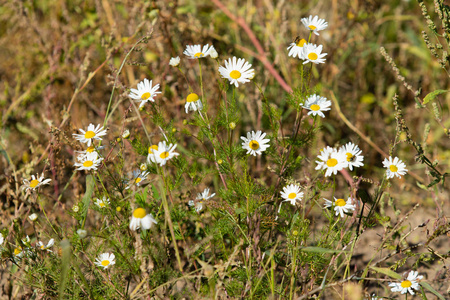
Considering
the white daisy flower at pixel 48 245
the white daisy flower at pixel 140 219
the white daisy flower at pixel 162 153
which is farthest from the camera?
the white daisy flower at pixel 48 245

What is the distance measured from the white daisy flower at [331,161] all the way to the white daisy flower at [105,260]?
0.75 metres

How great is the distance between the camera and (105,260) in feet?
Answer: 4.55

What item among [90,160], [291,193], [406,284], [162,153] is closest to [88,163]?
[90,160]

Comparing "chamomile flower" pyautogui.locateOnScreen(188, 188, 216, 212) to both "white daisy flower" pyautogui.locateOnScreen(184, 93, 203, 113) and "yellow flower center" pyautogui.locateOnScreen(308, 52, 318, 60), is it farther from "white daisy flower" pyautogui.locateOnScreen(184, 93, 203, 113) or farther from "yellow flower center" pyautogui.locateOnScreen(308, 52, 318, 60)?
"yellow flower center" pyautogui.locateOnScreen(308, 52, 318, 60)

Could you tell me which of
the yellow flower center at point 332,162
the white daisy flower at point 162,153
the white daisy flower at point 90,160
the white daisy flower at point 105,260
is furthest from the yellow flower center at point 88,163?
the yellow flower center at point 332,162

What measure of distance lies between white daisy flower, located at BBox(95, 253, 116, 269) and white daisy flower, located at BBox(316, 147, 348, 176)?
753 mm

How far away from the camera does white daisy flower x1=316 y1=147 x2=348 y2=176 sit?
125 centimetres

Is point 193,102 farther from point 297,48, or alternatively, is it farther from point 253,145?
point 297,48

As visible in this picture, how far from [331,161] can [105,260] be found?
83 centimetres

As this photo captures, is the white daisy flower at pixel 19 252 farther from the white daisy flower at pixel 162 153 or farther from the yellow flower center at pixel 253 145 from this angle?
the yellow flower center at pixel 253 145

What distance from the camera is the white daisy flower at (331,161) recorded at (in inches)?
49.3

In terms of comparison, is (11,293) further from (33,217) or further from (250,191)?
(250,191)

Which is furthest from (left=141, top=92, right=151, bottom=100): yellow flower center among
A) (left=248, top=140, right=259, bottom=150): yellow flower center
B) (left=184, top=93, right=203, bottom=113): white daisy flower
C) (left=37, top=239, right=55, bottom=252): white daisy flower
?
(left=37, top=239, right=55, bottom=252): white daisy flower

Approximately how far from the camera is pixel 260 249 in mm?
1446
